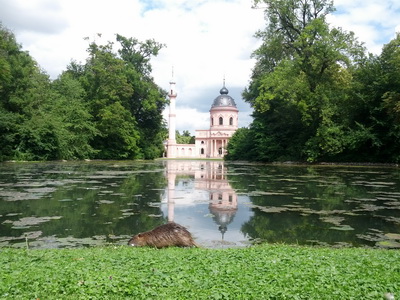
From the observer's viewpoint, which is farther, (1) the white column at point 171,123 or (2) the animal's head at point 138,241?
(1) the white column at point 171,123

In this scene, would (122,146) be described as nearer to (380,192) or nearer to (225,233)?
(380,192)

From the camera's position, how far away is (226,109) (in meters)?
95.4

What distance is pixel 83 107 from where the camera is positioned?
1655 inches

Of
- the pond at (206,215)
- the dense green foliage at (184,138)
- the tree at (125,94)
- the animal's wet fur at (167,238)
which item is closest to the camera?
the animal's wet fur at (167,238)

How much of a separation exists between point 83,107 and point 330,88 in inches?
1017

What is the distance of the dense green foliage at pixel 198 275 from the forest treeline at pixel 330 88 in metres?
26.0

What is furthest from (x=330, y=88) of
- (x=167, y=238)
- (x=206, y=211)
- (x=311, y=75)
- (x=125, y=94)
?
(x=167, y=238)

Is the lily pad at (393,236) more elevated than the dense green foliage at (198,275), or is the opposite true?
the dense green foliage at (198,275)

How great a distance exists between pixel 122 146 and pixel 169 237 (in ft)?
130

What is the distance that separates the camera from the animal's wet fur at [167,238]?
6062 mm

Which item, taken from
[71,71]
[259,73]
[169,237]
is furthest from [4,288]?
[71,71]

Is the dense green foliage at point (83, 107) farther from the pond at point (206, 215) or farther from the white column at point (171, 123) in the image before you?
the white column at point (171, 123)

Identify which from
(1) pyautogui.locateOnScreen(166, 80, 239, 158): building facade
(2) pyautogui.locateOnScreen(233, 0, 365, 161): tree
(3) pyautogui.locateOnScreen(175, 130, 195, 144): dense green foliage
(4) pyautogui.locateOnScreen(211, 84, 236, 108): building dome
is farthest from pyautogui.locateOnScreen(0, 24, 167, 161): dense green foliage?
(3) pyautogui.locateOnScreen(175, 130, 195, 144): dense green foliage

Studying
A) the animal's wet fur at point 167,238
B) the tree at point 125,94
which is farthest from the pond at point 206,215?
the tree at point 125,94
